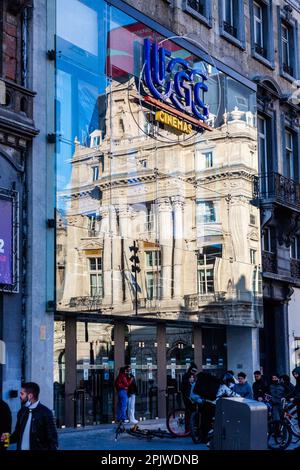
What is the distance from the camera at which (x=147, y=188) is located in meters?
26.3

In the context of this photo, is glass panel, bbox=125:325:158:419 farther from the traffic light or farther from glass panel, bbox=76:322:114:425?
the traffic light

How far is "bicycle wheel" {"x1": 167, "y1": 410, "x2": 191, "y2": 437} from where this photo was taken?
21.4 metres

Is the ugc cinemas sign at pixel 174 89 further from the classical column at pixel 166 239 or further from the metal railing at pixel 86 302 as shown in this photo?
the metal railing at pixel 86 302

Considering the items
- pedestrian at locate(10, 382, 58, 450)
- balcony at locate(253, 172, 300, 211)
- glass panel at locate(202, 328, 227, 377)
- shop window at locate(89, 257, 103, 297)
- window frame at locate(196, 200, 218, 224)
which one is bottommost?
pedestrian at locate(10, 382, 58, 450)

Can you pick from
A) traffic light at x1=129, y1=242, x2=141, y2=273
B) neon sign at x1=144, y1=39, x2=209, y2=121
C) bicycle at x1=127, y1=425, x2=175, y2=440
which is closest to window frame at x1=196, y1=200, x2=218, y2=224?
neon sign at x1=144, y1=39, x2=209, y2=121

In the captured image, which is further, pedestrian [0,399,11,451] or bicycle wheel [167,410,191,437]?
bicycle wheel [167,410,191,437]

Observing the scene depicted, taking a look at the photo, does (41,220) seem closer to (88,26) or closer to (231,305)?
(88,26)

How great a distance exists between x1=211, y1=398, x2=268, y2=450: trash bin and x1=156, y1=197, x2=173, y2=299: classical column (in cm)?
1247

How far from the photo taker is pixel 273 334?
111 feet

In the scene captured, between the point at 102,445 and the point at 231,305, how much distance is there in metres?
10.5

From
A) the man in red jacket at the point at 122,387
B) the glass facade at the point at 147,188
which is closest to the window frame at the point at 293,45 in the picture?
the glass facade at the point at 147,188

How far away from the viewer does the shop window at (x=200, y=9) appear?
29.8 meters

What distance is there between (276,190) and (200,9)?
7.09 m
